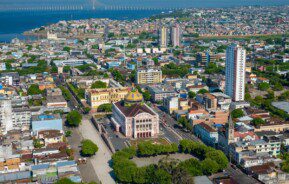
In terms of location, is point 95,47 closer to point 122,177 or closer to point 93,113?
point 93,113

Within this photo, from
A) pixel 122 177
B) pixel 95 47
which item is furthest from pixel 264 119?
pixel 95 47

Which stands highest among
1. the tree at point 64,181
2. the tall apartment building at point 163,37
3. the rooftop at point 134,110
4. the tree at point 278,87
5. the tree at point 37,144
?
the tall apartment building at point 163,37

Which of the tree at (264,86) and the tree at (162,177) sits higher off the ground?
the tree at (162,177)

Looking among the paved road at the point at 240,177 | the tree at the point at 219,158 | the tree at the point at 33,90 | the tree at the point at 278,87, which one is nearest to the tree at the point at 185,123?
the tree at the point at 219,158

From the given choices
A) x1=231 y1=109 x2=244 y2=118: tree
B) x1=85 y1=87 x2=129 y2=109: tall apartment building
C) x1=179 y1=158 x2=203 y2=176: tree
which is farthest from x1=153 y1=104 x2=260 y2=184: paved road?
x1=231 y1=109 x2=244 y2=118: tree

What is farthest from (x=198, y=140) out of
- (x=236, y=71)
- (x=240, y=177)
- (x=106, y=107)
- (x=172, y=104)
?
(x=236, y=71)

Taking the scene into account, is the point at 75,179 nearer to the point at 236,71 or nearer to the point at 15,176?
the point at 15,176

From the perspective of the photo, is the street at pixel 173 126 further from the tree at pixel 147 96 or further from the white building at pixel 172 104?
the tree at pixel 147 96
